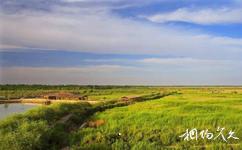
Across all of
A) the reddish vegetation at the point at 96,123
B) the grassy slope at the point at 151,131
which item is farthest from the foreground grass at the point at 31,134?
the reddish vegetation at the point at 96,123

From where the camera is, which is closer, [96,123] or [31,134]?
[31,134]

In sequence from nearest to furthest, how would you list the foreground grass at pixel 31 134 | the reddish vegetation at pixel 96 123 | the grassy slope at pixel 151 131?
the foreground grass at pixel 31 134
the grassy slope at pixel 151 131
the reddish vegetation at pixel 96 123

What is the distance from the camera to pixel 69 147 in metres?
15.8

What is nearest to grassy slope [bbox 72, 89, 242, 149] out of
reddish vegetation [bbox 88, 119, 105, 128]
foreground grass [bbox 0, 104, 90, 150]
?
reddish vegetation [bbox 88, 119, 105, 128]

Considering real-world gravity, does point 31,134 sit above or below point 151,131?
above

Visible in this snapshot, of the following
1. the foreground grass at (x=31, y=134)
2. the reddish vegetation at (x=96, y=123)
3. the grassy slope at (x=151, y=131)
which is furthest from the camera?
the reddish vegetation at (x=96, y=123)

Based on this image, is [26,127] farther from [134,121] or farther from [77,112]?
[77,112]

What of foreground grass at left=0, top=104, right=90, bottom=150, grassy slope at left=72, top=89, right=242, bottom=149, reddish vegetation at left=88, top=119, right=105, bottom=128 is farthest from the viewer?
reddish vegetation at left=88, top=119, right=105, bottom=128

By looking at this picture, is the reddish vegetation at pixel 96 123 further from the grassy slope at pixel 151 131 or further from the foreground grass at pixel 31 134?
the foreground grass at pixel 31 134

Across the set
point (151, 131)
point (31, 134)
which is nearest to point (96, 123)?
point (151, 131)

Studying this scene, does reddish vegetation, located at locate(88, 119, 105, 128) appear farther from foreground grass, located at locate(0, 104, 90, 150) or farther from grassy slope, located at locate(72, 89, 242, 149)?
foreground grass, located at locate(0, 104, 90, 150)

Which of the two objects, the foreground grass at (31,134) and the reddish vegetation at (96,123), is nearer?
the foreground grass at (31,134)

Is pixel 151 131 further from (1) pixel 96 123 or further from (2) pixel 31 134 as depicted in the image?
(2) pixel 31 134

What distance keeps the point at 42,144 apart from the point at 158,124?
6.27 m
